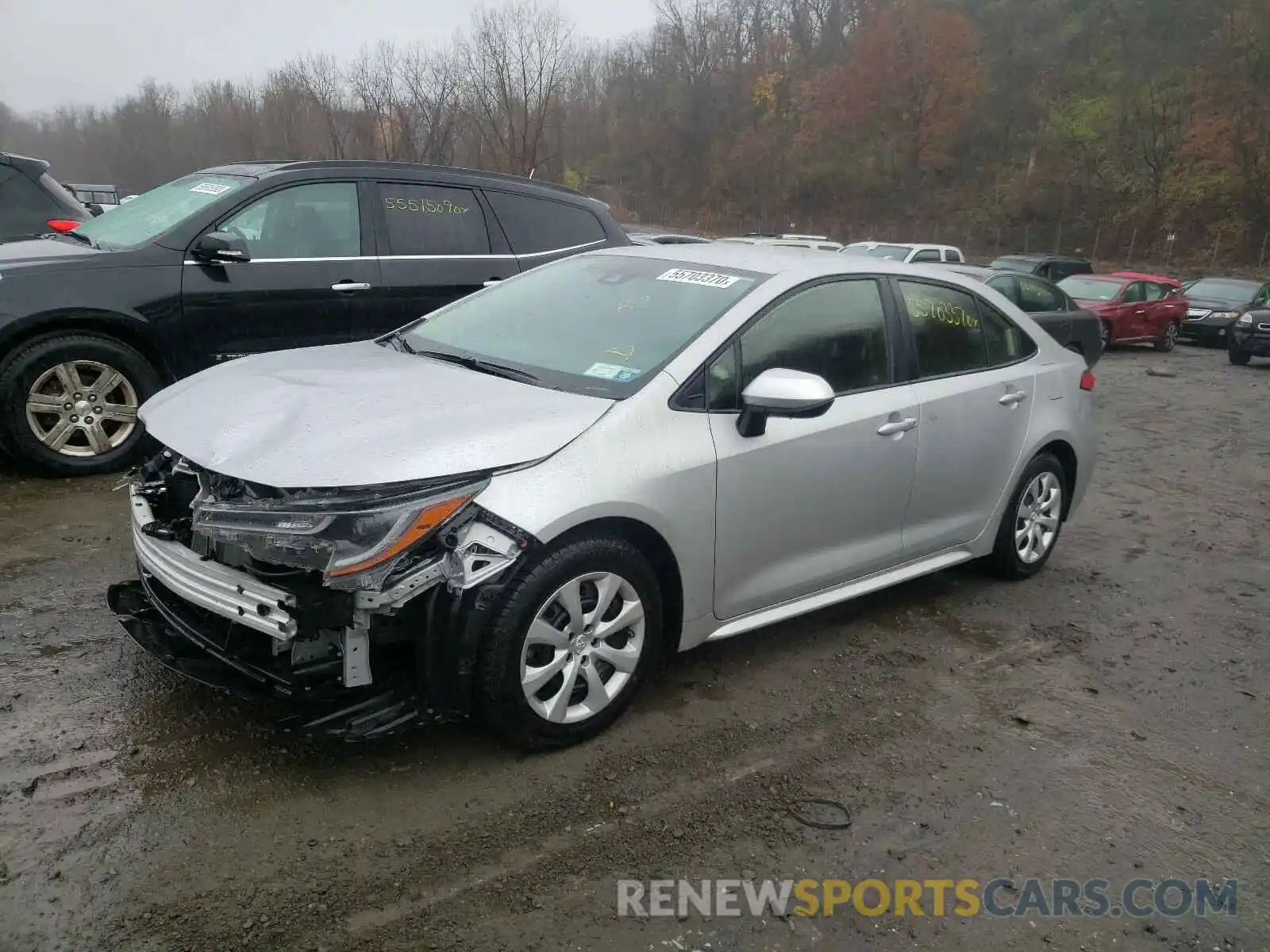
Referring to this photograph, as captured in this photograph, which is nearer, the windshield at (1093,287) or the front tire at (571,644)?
the front tire at (571,644)

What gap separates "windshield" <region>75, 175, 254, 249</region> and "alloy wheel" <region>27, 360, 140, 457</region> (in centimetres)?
84

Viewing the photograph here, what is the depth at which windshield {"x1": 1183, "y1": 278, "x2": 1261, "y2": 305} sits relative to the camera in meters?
20.7

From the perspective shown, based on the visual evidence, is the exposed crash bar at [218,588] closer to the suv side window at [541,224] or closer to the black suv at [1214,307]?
the suv side window at [541,224]

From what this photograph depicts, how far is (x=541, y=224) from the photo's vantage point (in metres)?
7.15

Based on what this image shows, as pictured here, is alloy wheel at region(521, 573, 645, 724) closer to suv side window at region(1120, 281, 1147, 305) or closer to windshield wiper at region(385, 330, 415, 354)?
windshield wiper at region(385, 330, 415, 354)

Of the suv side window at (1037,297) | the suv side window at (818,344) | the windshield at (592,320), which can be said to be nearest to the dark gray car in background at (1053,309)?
the suv side window at (1037,297)

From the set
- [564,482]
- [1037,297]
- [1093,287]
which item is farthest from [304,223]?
[1093,287]

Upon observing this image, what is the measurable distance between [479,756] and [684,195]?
6523 centimetres

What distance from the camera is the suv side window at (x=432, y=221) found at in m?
6.52

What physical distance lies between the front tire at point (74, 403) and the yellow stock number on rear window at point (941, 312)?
404cm

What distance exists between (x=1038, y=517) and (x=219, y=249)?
4893 millimetres

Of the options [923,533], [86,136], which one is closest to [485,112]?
[923,533]

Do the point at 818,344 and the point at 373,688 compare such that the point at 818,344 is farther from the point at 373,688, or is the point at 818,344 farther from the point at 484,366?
the point at 373,688

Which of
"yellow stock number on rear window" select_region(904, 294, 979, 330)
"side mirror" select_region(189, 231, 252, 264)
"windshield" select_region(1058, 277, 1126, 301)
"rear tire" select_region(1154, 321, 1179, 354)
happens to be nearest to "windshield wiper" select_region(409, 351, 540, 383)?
"yellow stock number on rear window" select_region(904, 294, 979, 330)
